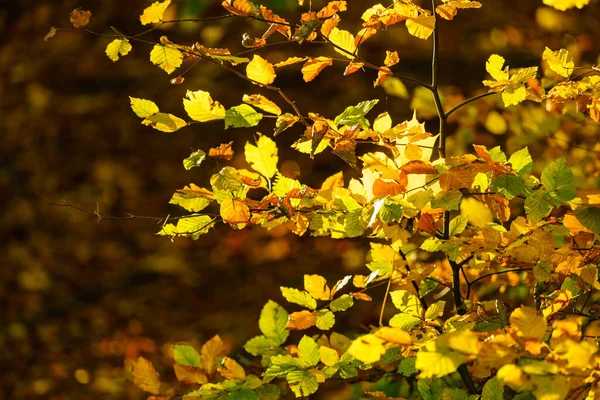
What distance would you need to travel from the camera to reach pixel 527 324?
33.2 inches

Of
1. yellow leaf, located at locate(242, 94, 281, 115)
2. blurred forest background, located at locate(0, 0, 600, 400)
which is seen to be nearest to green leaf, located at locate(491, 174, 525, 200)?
yellow leaf, located at locate(242, 94, 281, 115)

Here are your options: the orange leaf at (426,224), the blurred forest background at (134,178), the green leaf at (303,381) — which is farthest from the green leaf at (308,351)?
the blurred forest background at (134,178)

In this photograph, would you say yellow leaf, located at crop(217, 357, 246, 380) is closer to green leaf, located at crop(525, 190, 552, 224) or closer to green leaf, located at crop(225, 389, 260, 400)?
green leaf, located at crop(225, 389, 260, 400)

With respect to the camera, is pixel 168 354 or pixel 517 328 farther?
pixel 168 354

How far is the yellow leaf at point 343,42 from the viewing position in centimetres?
114

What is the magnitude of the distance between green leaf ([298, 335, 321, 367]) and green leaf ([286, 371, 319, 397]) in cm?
3

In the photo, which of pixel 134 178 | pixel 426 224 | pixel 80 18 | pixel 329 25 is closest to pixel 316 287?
pixel 426 224

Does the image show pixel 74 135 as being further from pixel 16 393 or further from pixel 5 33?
pixel 16 393

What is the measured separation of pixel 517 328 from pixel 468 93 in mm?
2037

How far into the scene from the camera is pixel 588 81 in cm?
121

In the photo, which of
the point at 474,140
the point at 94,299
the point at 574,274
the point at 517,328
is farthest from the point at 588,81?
the point at 94,299

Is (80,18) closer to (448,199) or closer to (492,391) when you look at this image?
(448,199)

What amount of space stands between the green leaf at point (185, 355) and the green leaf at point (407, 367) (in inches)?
17.9

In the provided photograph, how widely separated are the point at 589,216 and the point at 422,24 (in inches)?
14.9
